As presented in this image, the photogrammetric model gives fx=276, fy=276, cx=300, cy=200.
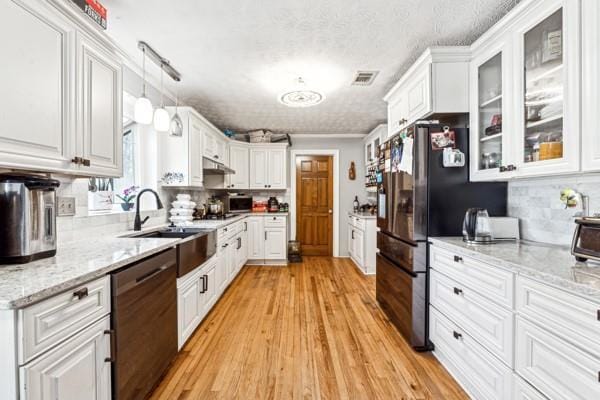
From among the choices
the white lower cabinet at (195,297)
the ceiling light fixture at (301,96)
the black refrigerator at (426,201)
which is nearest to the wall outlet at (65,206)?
the white lower cabinet at (195,297)

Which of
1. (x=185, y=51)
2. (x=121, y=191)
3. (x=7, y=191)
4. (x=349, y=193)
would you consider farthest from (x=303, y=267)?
(x=7, y=191)

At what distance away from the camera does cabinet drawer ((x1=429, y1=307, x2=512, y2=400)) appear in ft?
4.63

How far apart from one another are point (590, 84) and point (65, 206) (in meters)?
3.01

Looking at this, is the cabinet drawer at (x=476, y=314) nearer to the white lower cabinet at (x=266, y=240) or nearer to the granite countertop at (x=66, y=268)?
the granite countertop at (x=66, y=268)

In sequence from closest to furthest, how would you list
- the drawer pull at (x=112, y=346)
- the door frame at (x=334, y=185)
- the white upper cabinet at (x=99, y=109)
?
the drawer pull at (x=112, y=346) → the white upper cabinet at (x=99, y=109) → the door frame at (x=334, y=185)

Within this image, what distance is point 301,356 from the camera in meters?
2.07

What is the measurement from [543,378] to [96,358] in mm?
1910

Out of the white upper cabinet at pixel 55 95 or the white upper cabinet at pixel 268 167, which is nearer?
the white upper cabinet at pixel 55 95

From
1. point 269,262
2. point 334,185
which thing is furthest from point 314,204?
point 269,262

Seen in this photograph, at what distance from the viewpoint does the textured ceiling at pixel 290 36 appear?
71.1 inches

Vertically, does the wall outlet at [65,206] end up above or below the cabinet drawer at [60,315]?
above

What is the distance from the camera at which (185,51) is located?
2330mm

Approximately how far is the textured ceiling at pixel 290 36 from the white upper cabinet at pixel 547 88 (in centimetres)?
39

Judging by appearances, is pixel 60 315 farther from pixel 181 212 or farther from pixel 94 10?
pixel 181 212
